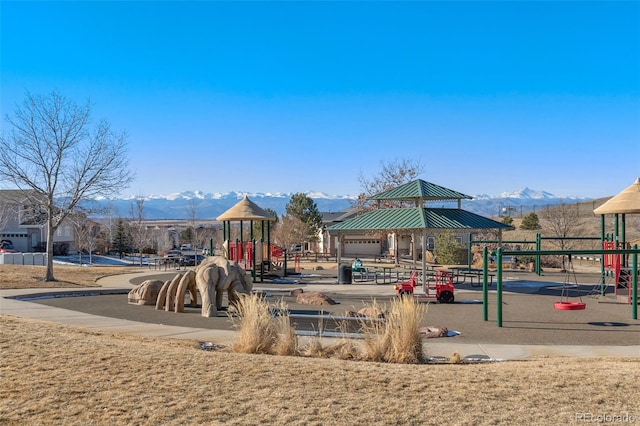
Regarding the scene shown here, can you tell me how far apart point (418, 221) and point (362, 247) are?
35203 mm

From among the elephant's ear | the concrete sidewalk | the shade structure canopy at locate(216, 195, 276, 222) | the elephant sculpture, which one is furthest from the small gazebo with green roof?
the concrete sidewalk

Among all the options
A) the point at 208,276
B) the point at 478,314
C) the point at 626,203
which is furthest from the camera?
the point at 626,203

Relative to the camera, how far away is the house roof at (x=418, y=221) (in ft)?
76.8

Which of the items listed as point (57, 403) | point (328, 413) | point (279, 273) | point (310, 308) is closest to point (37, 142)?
point (279, 273)

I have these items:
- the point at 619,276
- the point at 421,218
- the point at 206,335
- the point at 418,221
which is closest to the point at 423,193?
the point at 421,218

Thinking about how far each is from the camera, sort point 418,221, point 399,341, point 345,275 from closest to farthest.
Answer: point 399,341 < point 418,221 < point 345,275

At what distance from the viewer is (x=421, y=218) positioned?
78.6ft

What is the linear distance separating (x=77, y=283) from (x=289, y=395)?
2184cm

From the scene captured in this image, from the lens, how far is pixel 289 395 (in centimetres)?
724

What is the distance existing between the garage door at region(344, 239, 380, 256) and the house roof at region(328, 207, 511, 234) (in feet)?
104

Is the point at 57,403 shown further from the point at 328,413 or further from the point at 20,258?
the point at 20,258

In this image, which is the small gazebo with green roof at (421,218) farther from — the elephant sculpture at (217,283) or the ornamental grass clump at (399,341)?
the ornamental grass clump at (399,341)

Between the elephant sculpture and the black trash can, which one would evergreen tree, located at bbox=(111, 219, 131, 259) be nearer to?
the black trash can

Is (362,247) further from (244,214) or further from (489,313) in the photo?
(489,313)
